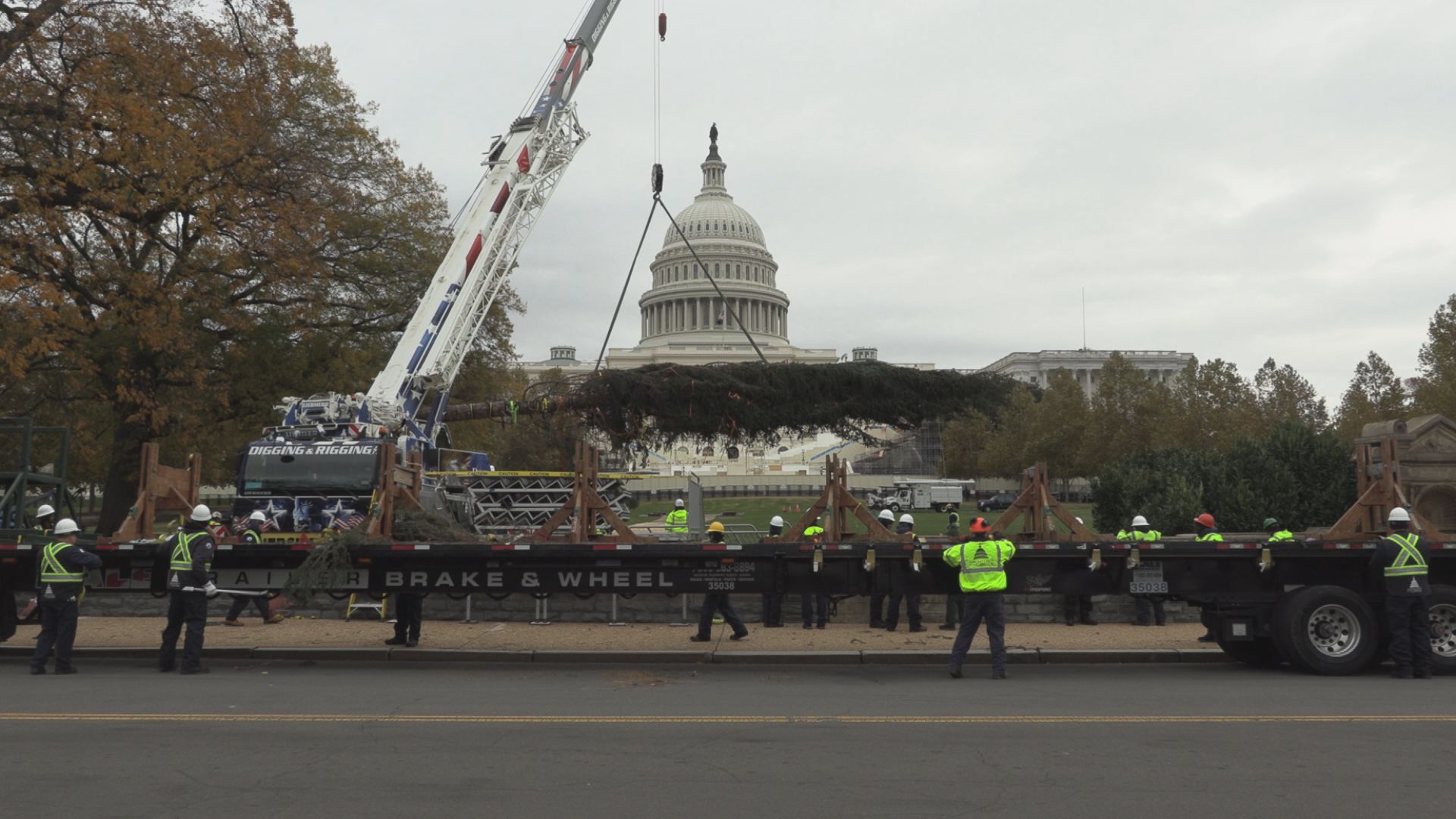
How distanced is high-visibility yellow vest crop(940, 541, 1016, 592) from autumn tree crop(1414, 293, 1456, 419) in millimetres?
27438

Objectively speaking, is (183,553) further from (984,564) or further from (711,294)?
(711,294)

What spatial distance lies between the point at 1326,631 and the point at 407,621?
405 inches

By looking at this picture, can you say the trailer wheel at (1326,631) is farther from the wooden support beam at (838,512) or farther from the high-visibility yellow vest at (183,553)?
the high-visibility yellow vest at (183,553)

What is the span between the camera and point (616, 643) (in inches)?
557

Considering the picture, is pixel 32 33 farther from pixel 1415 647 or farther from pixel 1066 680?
pixel 1415 647

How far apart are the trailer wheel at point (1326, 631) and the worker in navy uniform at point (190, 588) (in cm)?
1113

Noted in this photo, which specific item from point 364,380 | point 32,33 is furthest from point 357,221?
point 32,33

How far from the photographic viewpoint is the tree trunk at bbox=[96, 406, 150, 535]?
1044 inches

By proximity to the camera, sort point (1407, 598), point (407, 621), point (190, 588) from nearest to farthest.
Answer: point (1407, 598) < point (190, 588) < point (407, 621)

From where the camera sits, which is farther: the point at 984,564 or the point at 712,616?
the point at 712,616

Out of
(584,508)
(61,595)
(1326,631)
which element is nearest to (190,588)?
(61,595)

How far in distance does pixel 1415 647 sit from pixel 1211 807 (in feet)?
21.8

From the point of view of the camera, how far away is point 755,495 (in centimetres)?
6550

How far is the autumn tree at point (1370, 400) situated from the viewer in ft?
125
